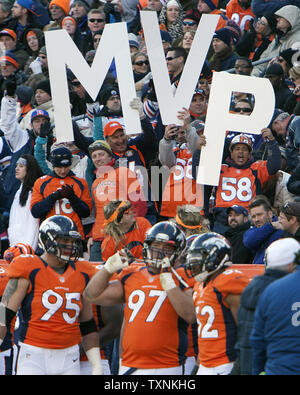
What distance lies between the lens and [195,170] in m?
9.74

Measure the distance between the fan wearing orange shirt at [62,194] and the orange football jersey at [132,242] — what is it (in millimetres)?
655

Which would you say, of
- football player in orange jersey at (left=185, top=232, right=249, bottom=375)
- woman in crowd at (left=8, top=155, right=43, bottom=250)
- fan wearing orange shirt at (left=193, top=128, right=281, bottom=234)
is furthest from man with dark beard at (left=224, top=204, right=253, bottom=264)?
woman in crowd at (left=8, top=155, right=43, bottom=250)

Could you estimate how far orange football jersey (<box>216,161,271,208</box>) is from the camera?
955 centimetres

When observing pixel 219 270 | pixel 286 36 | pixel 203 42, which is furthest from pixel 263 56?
pixel 219 270

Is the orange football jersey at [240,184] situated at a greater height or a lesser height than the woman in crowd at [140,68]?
lesser

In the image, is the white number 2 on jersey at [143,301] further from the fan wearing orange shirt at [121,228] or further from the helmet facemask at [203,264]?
the fan wearing orange shirt at [121,228]

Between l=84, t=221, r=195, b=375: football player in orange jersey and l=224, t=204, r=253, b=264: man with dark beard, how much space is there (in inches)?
73.3

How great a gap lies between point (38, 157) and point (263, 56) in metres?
3.89

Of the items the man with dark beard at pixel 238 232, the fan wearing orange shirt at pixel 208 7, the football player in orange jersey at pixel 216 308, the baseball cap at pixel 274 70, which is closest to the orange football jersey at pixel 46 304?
the football player in orange jersey at pixel 216 308

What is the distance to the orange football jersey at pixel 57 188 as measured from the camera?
31.3ft

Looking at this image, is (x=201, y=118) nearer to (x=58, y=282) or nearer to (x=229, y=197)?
(x=229, y=197)

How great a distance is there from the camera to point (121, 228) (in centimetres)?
879

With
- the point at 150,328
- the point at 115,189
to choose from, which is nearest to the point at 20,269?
the point at 150,328

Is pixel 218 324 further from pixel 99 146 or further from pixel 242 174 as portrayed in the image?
pixel 99 146
